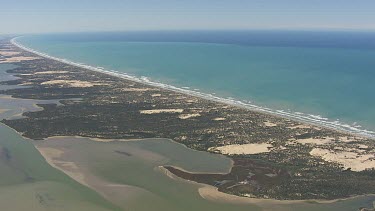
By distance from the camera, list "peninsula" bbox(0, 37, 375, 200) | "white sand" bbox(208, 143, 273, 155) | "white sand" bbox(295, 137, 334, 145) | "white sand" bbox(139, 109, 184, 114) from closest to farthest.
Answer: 1. "peninsula" bbox(0, 37, 375, 200)
2. "white sand" bbox(208, 143, 273, 155)
3. "white sand" bbox(295, 137, 334, 145)
4. "white sand" bbox(139, 109, 184, 114)

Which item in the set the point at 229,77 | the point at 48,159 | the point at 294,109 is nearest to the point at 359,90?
the point at 294,109

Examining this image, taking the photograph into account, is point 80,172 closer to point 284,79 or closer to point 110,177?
point 110,177

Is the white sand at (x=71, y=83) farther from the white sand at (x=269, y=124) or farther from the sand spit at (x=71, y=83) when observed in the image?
the white sand at (x=269, y=124)

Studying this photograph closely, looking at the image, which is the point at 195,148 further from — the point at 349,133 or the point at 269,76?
the point at 269,76

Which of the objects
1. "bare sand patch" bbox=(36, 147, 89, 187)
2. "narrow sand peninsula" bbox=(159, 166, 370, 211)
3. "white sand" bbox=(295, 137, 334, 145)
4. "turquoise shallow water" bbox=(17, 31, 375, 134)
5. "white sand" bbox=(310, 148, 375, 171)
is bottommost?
"bare sand patch" bbox=(36, 147, 89, 187)

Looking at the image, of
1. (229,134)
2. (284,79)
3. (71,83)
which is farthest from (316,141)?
(71,83)

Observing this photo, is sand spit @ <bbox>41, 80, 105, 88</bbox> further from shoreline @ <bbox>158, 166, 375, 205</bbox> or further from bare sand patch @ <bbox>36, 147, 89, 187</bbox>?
shoreline @ <bbox>158, 166, 375, 205</bbox>

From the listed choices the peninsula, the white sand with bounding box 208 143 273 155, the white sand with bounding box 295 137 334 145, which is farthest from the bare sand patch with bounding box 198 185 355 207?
the white sand with bounding box 295 137 334 145
